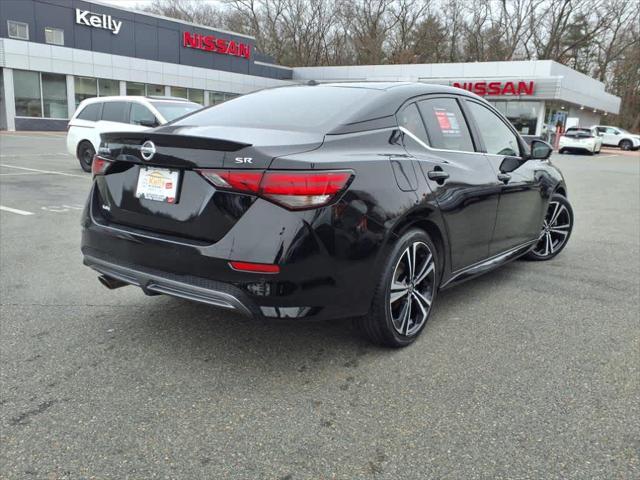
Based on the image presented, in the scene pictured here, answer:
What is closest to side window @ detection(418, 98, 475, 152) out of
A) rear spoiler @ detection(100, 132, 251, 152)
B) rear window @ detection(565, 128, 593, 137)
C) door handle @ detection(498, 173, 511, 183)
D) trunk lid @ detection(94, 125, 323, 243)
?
door handle @ detection(498, 173, 511, 183)

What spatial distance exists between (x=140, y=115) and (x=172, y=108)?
70 centimetres

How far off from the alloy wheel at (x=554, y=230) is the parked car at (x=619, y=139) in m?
39.2

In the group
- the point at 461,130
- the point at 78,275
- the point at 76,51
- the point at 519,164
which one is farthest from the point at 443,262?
the point at 76,51

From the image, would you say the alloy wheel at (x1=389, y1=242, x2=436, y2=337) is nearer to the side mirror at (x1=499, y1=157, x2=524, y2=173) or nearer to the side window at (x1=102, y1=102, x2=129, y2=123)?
the side mirror at (x1=499, y1=157, x2=524, y2=173)

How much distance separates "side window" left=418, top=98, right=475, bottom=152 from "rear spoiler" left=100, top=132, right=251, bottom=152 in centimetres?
144

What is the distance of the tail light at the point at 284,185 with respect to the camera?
262 cm

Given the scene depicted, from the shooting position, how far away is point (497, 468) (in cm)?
223

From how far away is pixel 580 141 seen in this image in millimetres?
29562

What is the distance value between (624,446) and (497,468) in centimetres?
61

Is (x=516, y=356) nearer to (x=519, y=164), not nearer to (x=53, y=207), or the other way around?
(x=519, y=164)

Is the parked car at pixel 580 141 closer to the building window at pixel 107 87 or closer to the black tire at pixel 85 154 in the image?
the black tire at pixel 85 154

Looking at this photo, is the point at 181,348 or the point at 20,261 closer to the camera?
the point at 181,348

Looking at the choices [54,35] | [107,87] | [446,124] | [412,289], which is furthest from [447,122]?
[107,87]

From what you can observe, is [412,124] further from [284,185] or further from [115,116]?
[115,116]
